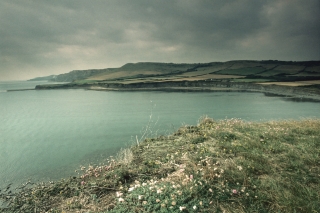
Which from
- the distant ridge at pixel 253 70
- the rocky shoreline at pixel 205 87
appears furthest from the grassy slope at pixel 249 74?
the rocky shoreline at pixel 205 87

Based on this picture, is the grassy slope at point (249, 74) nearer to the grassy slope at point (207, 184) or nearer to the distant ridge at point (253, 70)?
the distant ridge at point (253, 70)

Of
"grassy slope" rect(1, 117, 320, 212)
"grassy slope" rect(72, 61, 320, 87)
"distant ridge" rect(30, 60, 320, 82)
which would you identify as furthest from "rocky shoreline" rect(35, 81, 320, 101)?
"grassy slope" rect(1, 117, 320, 212)

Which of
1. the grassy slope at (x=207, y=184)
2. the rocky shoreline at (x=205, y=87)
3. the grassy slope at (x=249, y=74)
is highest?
the grassy slope at (x=249, y=74)

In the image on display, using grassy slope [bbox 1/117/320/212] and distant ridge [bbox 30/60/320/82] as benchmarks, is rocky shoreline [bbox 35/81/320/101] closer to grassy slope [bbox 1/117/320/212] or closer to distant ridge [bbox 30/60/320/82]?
distant ridge [bbox 30/60/320/82]

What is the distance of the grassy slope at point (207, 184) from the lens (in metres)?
4.76

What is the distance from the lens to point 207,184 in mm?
5410

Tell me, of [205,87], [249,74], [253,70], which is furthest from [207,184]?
[253,70]

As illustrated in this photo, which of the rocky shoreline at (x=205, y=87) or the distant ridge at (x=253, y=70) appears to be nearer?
the rocky shoreline at (x=205, y=87)

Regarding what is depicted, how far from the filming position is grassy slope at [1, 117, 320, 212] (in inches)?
187

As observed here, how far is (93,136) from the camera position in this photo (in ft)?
54.6

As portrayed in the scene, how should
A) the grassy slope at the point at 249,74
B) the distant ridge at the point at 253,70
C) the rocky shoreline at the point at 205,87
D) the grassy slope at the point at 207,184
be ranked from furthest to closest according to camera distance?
the distant ridge at the point at 253,70, the grassy slope at the point at 249,74, the rocky shoreline at the point at 205,87, the grassy slope at the point at 207,184

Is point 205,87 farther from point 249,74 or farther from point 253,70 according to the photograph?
point 253,70

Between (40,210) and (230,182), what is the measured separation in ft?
17.6

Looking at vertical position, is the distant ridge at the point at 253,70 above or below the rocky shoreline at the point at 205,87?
above
